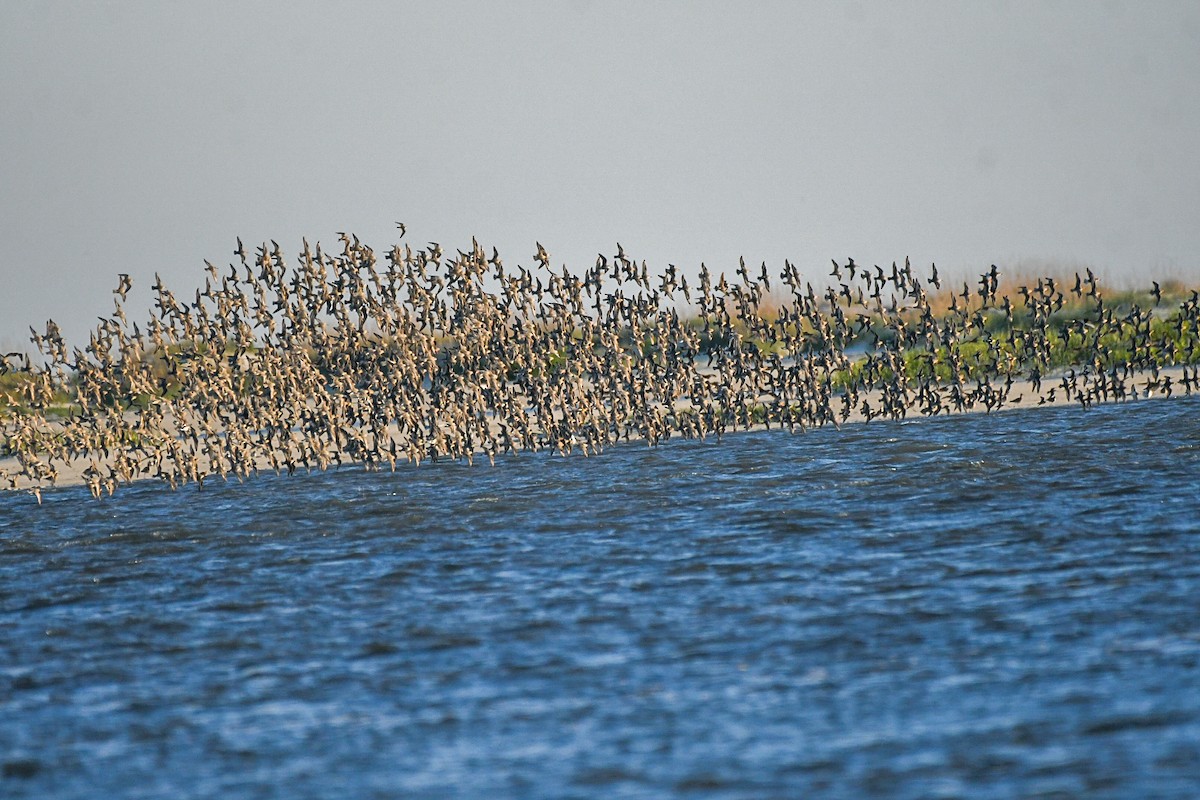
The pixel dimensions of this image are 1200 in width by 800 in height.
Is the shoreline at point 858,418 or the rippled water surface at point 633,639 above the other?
the shoreline at point 858,418

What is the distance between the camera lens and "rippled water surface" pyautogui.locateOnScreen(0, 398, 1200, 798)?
8258 millimetres

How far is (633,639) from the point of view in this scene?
10812mm

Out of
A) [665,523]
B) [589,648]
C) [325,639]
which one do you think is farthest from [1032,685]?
[665,523]

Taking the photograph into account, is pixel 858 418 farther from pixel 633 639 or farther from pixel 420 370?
pixel 633 639

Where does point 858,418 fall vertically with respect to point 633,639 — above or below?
above

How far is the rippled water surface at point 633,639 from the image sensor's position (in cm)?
826

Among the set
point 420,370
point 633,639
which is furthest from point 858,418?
point 633,639

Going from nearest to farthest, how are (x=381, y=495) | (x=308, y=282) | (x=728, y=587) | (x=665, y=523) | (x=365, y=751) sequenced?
1. (x=365, y=751)
2. (x=728, y=587)
3. (x=665, y=523)
4. (x=381, y=495)
5. (x=308, y=282)

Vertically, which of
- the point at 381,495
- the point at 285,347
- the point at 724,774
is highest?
the point at 285,347

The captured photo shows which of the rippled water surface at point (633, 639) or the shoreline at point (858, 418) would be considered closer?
the rippled water surface at point (633, 639)

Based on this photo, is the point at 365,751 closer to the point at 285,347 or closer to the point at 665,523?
the point at 665,523

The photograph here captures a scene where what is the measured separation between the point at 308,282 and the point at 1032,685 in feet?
44.3

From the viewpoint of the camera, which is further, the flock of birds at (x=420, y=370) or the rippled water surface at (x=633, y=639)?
the flock of birds at (x=420, y=370)

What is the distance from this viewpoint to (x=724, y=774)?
7.99 meters
